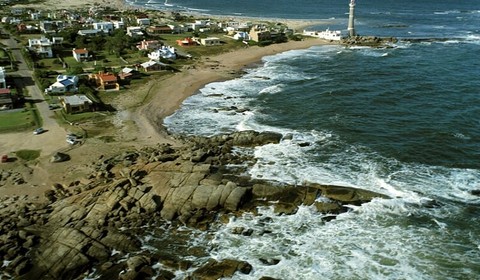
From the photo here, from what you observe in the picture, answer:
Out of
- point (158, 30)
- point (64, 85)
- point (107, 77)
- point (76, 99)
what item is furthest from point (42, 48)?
point (158, 30)

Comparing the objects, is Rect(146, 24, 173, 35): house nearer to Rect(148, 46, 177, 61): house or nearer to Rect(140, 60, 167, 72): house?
Rect(148, 46, 177, 61): house

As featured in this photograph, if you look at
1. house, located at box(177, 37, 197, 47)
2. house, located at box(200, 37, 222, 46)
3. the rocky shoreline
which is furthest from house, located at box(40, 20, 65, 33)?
the rocky shoreline

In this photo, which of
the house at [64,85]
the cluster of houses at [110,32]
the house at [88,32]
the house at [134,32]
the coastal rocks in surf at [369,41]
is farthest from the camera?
the coastal rocks in surf at [369,41]

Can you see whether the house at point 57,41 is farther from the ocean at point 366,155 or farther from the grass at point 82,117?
the grass at point 82,117

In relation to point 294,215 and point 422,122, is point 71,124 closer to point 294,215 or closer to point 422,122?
point 294,215

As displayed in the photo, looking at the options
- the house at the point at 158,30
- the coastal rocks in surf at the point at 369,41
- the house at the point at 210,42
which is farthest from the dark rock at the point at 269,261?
the house at the point at 158,30

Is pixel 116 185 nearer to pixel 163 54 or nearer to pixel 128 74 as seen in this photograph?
pixel 128 74
